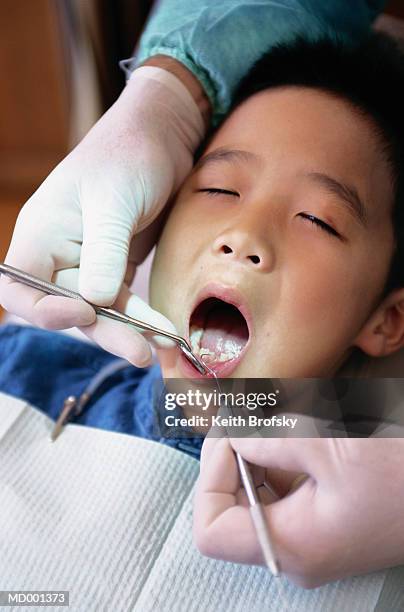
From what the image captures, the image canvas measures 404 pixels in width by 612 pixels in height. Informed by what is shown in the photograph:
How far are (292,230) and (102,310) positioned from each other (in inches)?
11.2

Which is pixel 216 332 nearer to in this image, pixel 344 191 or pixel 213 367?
pixel 213 367

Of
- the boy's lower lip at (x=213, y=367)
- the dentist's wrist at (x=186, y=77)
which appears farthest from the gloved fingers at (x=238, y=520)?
the dentist's wrist at (x=186, y=77)

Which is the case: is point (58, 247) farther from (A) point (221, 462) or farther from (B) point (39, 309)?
(A) point (221, 462)

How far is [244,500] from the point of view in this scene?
0.73 meters

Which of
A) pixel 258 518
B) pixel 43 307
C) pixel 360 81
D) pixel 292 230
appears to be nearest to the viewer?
pixel 258 518

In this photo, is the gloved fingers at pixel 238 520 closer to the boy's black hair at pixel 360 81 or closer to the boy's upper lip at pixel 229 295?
the boy's upper lip at pixel 229 295

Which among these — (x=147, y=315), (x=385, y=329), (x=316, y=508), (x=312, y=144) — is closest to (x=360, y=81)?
(x=312, y=144)

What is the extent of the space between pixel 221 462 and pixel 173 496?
0.21 metres

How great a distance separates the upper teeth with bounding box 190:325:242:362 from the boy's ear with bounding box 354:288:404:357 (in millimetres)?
211

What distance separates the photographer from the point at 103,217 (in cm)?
85

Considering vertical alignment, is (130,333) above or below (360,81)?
below

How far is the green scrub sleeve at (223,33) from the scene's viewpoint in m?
1.05

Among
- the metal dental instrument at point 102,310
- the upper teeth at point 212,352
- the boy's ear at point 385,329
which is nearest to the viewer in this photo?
the metal dental instrument at point 102,310

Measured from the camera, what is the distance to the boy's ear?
3.24 feet
